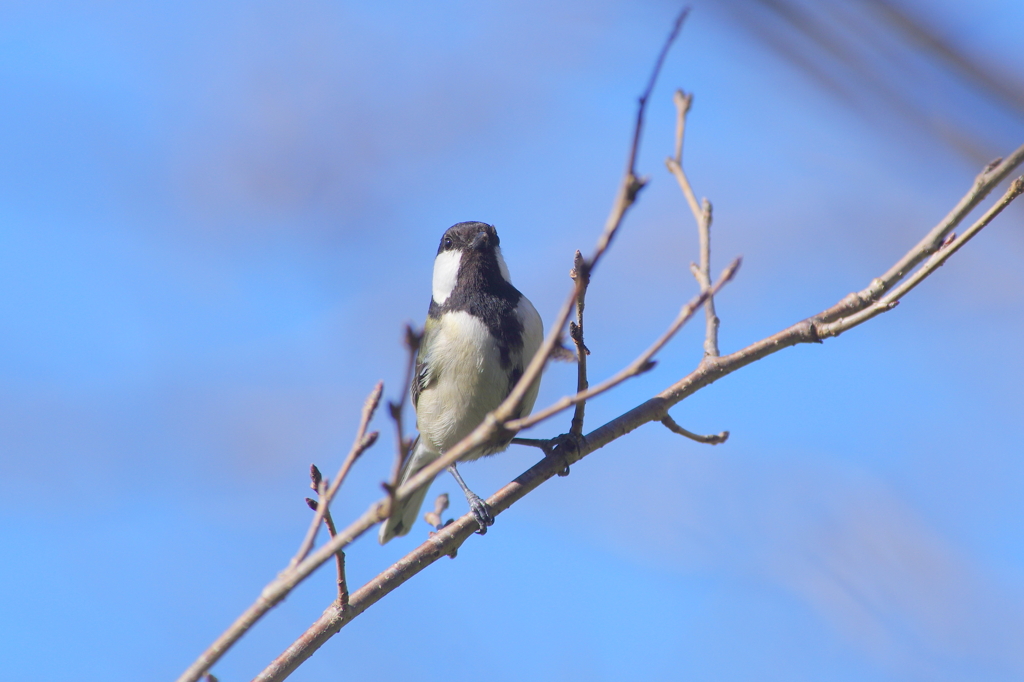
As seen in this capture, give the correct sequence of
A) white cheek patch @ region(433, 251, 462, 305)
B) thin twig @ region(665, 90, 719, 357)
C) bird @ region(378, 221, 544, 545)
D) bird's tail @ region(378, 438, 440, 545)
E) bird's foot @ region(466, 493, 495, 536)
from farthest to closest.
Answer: bird's tail @ region(378, 438, 440, 545)
white cheek patch @ region(433, 251, 462, 305)
bird @ region(378, 221, 544, 545)
bird's foot @ region(466, 493, 495, 536)
thin twig @ region(665, 90, 719, 357)

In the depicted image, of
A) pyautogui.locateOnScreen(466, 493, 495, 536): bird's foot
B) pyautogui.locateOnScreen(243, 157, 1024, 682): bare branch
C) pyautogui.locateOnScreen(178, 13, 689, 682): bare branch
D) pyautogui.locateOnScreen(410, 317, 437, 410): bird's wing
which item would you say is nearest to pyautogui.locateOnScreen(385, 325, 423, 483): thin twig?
pyautogui.locateOnScreen(178, 13, 689, 682): bare branch

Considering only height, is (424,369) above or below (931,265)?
above

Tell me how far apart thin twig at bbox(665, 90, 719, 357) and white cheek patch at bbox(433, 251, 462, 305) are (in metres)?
1.73

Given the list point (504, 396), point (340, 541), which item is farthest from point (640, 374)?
point (504, 396)

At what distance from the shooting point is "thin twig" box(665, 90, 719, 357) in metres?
3.32

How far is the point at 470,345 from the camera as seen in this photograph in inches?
178

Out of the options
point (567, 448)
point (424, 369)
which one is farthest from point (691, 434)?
point (424, 369)

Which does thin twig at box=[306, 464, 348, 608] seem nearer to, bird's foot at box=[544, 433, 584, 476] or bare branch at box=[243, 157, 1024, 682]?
bare branch at box=[243, 157, 1024, 682]

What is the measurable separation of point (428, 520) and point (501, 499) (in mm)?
533

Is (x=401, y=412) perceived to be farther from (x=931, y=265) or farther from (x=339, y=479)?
(x=931, y=265)

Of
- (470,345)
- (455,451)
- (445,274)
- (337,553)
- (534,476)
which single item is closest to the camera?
(455,451)

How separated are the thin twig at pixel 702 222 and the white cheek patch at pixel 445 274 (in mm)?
1728

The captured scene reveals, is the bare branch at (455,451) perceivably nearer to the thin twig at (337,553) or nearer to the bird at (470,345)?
the thin twig at (337,553)

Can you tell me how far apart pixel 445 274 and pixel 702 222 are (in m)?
1.97
